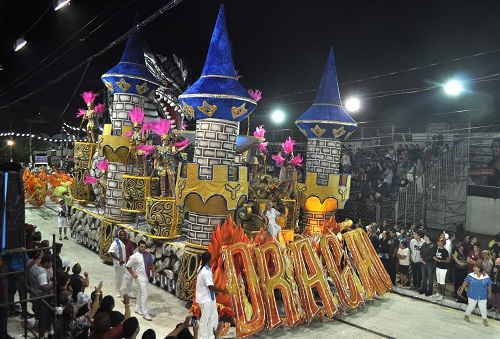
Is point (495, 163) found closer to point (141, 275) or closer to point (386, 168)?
point (386, 168)

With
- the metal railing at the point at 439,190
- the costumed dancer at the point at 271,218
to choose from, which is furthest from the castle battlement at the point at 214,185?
the metal railing at the point at 439,190

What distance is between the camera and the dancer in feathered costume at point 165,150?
1120cm

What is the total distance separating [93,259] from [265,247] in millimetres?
7147

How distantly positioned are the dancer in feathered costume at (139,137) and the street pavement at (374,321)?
344 cm

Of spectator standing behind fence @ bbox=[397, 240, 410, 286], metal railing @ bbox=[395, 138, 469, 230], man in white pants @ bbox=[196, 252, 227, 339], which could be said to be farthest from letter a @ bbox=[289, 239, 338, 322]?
metal railing @ bbox=[395, 138, 469, 230]

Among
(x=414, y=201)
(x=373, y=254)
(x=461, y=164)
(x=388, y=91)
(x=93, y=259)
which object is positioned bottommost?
(x=93, y=259)

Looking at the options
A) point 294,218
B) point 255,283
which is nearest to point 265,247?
point 255,283

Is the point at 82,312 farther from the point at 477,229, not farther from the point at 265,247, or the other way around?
the point at 477,229

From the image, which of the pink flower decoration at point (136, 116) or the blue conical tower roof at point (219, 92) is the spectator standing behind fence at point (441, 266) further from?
the pink flower decoration at point (136, 116)

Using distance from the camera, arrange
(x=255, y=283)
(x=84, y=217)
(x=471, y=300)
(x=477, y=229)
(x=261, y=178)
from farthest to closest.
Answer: (x=477, y=229), (x=84, y=217), (x=261, y=178), (x=471, y=300), (x=255, y=283)

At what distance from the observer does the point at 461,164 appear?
17.8 metres

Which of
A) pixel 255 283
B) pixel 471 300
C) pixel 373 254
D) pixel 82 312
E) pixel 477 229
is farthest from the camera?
pixel 477 229

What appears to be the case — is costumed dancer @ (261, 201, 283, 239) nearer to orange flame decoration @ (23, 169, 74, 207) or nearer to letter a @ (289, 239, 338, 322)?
letter a @ (289, 239, 338, 322)

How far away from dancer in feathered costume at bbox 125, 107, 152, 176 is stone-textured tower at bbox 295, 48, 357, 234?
5101 mm
